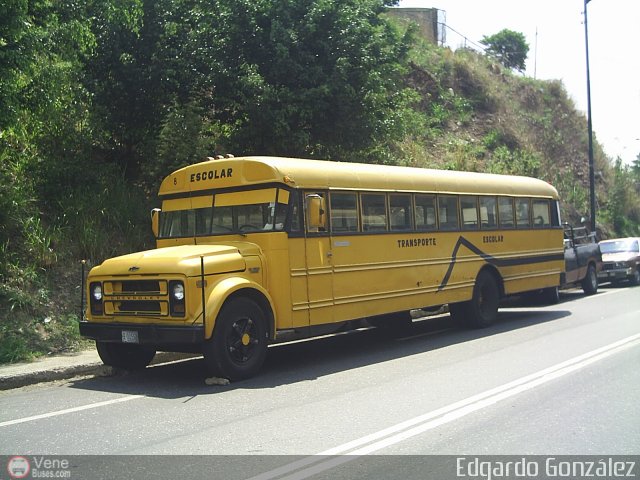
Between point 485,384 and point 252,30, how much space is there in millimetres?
9953

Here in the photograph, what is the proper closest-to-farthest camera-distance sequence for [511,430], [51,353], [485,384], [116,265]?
[511,430]
[485,384]
[116,265]
[51,353]

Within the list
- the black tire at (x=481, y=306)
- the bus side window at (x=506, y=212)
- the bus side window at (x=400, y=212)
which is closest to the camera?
the bus side window at (x=400, y=212)

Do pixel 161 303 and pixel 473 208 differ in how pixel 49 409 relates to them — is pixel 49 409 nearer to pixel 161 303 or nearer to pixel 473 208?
pixel 161 303

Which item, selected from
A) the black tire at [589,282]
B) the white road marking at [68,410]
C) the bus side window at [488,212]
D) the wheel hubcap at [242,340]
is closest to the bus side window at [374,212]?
the wheel hubcap at [242,340]

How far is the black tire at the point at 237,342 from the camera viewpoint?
8680mm

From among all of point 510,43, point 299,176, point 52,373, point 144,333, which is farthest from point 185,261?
point 510,43

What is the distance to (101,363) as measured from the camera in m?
10.2

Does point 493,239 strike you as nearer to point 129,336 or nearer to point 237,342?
point 237,342

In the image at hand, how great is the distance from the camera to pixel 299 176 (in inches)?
388

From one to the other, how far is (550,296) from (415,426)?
1272 cm

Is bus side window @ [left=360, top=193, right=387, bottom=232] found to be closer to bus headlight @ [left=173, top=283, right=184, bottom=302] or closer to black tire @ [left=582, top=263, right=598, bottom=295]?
bus headlight @ [left=173, top=283, right=184, bottom=302]

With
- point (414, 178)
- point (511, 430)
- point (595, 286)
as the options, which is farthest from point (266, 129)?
point (595, 286)

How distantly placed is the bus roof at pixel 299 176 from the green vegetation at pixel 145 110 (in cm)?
317

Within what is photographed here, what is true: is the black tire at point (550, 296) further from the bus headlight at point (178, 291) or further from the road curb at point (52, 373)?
the bus headlight at point (178, 291)
